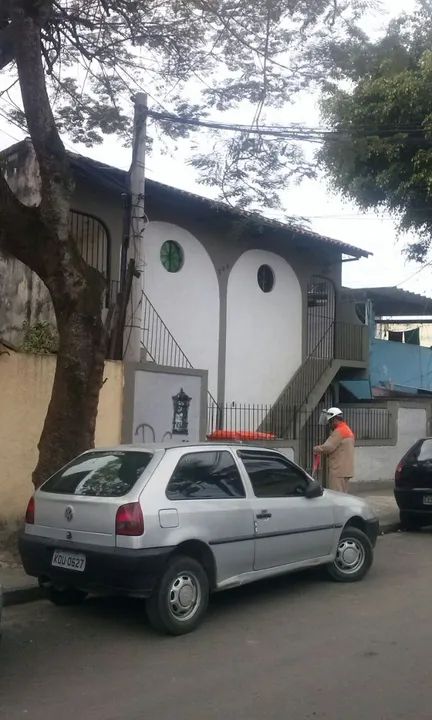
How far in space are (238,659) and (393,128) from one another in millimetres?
11114

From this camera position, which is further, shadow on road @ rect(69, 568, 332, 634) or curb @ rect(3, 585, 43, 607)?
curb @ rect(3, 585, 43, 607)

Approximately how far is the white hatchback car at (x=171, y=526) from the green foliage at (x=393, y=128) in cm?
748

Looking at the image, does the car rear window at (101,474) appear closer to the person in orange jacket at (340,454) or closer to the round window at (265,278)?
the person in orange jacket at (340,454)

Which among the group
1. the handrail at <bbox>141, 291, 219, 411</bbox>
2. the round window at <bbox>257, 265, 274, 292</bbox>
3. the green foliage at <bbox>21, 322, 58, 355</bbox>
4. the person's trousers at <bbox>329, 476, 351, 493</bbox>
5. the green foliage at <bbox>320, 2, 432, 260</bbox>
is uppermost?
the green foliage at <bbox>320, 2, 432, 260</bbox>

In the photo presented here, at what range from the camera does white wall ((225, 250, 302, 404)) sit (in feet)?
51.1

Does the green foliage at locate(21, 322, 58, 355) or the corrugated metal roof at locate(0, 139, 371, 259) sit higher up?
the corrugated metal roof at locate(0, 139, 371, 259)

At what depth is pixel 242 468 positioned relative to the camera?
21.6 feet

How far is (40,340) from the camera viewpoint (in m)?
9.88

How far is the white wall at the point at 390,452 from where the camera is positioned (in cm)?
1515

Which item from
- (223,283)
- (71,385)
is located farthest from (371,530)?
(223,283)

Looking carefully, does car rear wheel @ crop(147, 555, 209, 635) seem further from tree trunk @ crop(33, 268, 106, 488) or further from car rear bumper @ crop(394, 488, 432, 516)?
car rear bumper @ crop(394, 488, 432, 516)

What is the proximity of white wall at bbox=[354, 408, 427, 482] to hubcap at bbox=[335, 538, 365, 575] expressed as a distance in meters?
7.38

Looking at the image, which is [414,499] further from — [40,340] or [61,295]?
[61,295]

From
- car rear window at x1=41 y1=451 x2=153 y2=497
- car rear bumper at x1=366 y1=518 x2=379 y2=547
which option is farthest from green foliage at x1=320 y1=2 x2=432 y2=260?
car rear window at x1=41 y1=451 x2=153 y2=497
